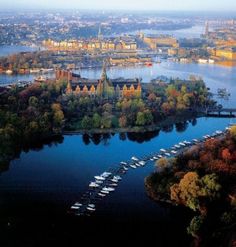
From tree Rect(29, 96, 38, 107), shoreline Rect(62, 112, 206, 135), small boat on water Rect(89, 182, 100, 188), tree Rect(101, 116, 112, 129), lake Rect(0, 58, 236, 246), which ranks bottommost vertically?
lake Rect(0, 58, 236, 246)

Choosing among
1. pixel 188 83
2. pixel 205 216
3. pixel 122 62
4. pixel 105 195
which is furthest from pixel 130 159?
pixel 122 62

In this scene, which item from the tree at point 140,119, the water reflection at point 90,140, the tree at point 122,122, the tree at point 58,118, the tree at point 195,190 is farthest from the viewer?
the tree at point 140,119

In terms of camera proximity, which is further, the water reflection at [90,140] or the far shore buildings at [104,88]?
the far shore buildings at [104,88]

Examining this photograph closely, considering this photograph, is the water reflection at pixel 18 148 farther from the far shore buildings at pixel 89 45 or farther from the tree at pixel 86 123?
the far shore buildings at pixel 89 45

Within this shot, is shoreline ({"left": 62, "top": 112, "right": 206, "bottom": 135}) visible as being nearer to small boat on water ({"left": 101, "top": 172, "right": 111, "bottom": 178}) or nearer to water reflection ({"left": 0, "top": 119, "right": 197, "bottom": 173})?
water reflection ({"left": 0, "top": 119, "right": 197, "bottom": 173})

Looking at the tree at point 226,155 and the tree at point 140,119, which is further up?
the tree at point 226,155

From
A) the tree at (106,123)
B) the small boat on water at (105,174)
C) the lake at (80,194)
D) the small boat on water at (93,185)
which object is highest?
the tree at (106,123)

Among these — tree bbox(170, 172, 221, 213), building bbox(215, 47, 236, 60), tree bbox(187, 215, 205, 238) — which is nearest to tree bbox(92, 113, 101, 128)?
tree bbox(170, 172, 221, 213)

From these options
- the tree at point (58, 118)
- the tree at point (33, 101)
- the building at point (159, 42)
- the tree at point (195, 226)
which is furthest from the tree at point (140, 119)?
the building at point (159, 42)
